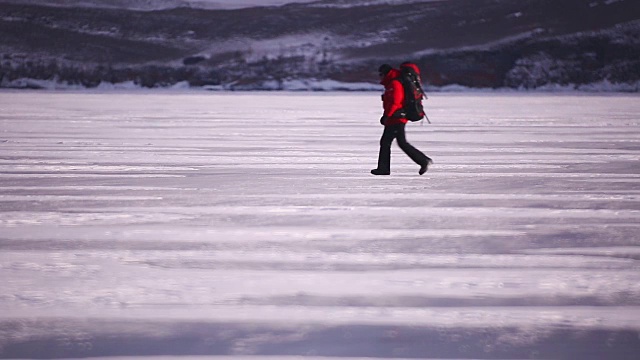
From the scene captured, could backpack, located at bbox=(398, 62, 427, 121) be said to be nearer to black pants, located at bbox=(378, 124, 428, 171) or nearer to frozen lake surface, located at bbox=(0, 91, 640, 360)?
black pants, located at bbox=(378, 124, 428, 171)

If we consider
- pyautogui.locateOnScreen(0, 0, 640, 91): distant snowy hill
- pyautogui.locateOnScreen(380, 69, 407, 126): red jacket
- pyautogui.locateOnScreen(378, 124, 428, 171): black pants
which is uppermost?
pyautogui.locateOnScreen(380, 69, 407, 126): red jacket

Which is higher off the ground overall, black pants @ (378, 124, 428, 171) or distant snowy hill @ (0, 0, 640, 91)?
black pants @ (378, 124, 428, 171)

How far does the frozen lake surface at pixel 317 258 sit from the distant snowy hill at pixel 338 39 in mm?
112647

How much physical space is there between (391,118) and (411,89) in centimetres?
39

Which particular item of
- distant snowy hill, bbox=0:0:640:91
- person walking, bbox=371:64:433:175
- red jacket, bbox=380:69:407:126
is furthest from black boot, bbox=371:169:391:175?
distant snowy hill, bbox=0:0:640:91

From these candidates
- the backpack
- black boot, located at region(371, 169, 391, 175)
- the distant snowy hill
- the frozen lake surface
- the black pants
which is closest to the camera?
the frozen lake surface

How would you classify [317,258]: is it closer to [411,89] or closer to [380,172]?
[411,89]

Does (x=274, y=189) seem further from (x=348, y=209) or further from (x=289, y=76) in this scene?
(x=289, y=76)

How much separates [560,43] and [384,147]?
133 meters

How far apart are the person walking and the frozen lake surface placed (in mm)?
247

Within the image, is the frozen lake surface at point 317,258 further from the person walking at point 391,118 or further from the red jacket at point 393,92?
the red jacket at point 393,92

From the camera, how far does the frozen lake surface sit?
420 cm

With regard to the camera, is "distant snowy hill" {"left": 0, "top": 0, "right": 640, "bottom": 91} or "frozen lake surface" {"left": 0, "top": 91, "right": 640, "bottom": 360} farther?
"distant snowy hill" {"left": 0, "top": 0, "right": 640, "bottom": 91}

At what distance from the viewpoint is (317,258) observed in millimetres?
5809
